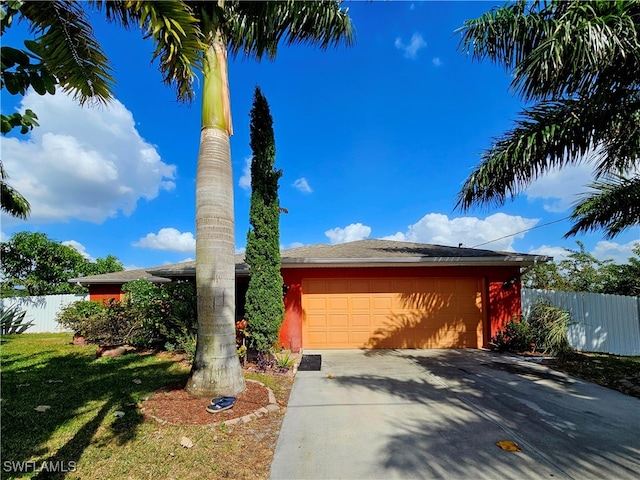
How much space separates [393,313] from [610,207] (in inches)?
228

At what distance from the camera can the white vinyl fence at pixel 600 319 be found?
9.92 m

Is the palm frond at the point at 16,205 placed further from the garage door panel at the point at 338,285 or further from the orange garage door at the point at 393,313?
the garage door panel at the point at 338,285

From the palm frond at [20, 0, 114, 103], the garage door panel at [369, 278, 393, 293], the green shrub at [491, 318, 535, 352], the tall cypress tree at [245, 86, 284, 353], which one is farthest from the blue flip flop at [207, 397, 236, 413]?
the green shrub at [491, 318, 535, 352]

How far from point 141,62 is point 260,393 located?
606cm

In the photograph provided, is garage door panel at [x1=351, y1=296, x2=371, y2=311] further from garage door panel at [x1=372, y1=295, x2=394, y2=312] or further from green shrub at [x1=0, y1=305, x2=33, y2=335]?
green shrub at [x1=0, y1=305, x2=33, y2=335]

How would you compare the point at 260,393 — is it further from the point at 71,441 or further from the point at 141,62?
the point at 141,62

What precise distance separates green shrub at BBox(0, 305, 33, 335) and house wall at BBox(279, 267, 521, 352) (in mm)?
13746

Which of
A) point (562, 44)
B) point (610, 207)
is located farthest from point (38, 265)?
point (610, 207)

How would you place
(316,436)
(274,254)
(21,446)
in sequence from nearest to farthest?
→ (21,446) < (316,436) < (274,254)

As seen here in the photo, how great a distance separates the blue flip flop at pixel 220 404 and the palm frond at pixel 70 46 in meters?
3.99

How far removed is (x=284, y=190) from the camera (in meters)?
7.69

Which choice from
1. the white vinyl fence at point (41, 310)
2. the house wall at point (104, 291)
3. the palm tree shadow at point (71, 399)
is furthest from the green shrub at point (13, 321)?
the palm tree shadow at point (71, 399)

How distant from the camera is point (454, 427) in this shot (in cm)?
425

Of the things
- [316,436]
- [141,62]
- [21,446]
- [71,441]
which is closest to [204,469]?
[316,436]
